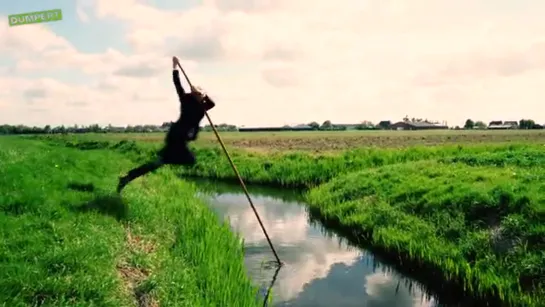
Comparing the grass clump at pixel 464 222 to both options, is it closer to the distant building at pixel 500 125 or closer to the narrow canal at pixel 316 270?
the narrow canal at pixel 316 270

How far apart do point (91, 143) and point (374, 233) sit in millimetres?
47288

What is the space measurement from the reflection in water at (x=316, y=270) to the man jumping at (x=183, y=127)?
3567 millimetres

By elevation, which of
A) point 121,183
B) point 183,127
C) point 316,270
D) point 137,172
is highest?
point 183,127

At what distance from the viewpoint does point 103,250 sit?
842cm

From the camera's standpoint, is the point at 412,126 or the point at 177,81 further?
the point at 412,126

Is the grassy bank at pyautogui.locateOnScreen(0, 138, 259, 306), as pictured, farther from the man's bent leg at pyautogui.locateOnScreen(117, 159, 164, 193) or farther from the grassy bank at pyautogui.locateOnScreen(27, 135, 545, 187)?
the grassy bank at pyautogui.locateOnScreen(27, 135, 545, 187)

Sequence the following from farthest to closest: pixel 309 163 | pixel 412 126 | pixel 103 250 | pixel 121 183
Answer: pixel 412 126
pixel 309 163
pixel 121 183
pixel 103 250

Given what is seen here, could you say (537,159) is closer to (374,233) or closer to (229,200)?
(374,233)

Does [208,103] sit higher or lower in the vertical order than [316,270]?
higher

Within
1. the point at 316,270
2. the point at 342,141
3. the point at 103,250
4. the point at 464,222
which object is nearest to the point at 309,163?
the point at 316,270

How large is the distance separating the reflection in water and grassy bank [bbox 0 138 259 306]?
1.45 meters

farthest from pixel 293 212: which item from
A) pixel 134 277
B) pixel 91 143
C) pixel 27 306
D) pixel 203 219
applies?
pixel 91 143

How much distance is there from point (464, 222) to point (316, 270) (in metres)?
4.17

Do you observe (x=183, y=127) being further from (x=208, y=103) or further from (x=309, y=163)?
(x=309, y=163)
